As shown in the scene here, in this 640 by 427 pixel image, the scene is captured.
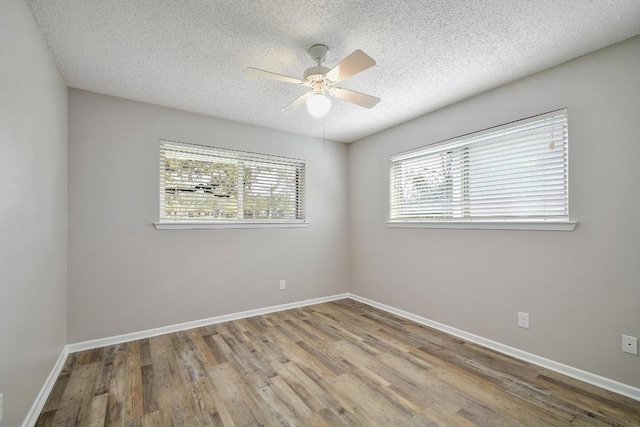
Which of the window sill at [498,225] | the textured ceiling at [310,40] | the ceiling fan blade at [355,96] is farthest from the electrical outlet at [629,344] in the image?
the ceiling fan blade at [355,96]

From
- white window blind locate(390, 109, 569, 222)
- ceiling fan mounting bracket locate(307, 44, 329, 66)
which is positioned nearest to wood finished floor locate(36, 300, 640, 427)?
white window blind locate(390, 109, 569, 222)

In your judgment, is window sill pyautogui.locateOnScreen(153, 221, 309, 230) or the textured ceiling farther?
window sill pyautogui.locateOnScreen(153, 221, 309, 230)

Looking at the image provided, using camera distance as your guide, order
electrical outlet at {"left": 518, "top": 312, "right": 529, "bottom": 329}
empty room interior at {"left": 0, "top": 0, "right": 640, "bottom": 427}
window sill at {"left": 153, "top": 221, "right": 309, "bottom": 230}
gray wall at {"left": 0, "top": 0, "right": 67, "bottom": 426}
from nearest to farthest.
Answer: gray wall at {"left": 0, "top": 0, "right": 67, "bottom": 426} < empty room interior at {"left": 0, "top": 0, "right": 640, "bottom": 427} < electrical outlet at {"left": 518, "top": 312, "right": 529, "bottom": 329} < window sill at {"left": 153, "top": 221, "right": 309, "bottom": 230}

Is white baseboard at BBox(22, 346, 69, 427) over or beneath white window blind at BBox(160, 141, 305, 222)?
beneath

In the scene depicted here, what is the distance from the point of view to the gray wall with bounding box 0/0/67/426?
1.43 m

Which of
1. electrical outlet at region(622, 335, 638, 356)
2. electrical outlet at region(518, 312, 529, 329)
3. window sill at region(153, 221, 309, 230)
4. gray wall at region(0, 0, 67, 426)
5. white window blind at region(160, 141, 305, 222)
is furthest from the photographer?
white window blind at region(160, 141, 305, 222)

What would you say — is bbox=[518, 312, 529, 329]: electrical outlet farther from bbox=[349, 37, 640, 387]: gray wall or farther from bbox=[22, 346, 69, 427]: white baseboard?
bbox=[22, 346, 69, 427]: white baseboard

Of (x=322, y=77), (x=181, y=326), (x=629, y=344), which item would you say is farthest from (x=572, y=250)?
(x=181, y=326)

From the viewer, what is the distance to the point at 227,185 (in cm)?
356

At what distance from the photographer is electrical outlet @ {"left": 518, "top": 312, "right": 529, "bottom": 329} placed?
245 centimetres

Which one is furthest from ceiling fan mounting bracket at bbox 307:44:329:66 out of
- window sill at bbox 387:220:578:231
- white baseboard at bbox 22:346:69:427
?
white baseboard at bbox 22:346:69:427

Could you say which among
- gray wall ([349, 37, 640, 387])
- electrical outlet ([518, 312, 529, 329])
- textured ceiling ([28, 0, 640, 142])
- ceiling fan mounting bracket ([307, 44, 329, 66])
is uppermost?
textured ceiling ([28, 0, 640, 142])

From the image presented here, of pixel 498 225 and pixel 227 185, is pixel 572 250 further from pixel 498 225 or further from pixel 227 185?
pixel 227 185

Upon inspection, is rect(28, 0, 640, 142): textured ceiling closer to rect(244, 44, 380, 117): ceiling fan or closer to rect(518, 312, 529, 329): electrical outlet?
rect(244, 44, 380, 117): ceiling fan
